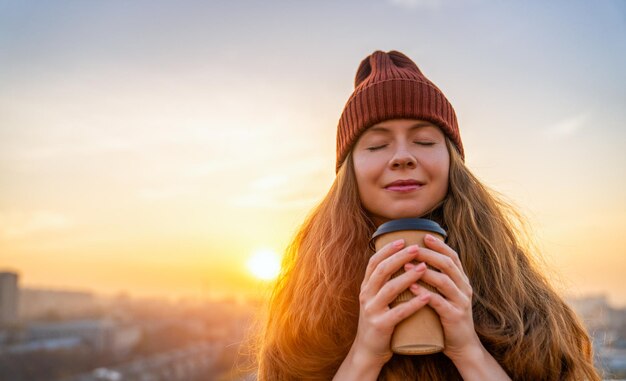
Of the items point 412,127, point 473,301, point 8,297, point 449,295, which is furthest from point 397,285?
point 8,297

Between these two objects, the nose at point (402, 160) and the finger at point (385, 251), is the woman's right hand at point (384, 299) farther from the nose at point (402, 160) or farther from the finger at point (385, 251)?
the nose at point (402, 160)

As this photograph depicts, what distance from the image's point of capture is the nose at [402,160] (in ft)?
6.07

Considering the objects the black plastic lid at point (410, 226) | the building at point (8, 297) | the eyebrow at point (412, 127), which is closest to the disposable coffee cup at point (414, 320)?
the black plastic lid at point (410, 226)

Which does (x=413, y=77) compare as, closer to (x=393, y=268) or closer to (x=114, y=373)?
(x=393, y=268)

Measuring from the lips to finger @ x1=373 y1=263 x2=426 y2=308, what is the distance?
0.43 metres

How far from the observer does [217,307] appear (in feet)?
324

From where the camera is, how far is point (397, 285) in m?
1.50

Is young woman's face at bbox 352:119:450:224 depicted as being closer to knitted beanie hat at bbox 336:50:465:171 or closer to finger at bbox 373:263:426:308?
knitted beanie hat at bbox 336:50:465:171

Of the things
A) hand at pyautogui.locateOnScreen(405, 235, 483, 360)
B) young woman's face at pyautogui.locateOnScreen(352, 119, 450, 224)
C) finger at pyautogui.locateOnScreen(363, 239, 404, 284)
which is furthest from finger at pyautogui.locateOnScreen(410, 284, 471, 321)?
young woman's face at pyautogui.locateOnScreen(352, 119, 450, 224)

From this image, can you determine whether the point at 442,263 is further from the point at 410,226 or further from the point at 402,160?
the point at 402,160

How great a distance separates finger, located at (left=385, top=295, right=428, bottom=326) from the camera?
1474 millimetres

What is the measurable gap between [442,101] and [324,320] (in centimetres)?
95

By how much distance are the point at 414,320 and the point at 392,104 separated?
2.83 ft

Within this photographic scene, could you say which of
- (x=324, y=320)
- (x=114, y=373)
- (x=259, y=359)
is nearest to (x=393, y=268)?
(x=324, y=320)
